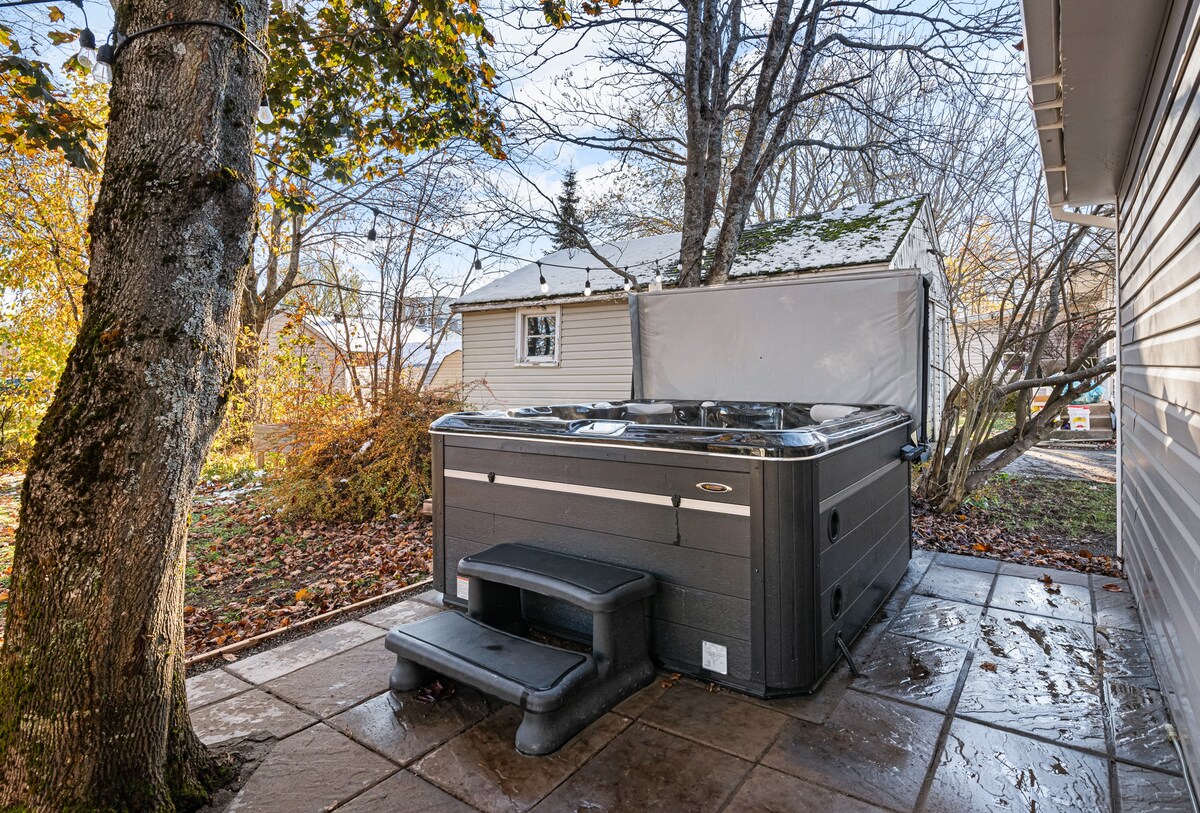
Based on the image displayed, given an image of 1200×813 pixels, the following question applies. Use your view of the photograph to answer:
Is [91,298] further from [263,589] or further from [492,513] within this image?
[263,589]

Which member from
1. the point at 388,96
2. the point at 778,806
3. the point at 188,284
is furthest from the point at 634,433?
the point at 388,96

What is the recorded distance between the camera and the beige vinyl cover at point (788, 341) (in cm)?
354

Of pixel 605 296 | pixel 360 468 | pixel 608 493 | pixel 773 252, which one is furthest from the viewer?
pixel 605 296

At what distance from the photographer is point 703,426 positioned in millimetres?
3168

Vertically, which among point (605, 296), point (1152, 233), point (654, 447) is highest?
point (605, 296)

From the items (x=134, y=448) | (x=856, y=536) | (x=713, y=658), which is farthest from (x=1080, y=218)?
(x=134, y=448)

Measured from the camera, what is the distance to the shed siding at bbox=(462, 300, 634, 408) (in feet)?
30.7

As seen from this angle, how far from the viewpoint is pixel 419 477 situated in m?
5.58

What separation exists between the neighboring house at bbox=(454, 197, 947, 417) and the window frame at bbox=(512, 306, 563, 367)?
17 mm

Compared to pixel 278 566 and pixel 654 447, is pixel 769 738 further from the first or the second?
pixel 278 566

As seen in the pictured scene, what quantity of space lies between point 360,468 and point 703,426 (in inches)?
146

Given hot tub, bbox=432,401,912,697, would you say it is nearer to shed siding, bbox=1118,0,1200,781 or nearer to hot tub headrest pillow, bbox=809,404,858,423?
hot tub headrest pillow, bbox=809,404,858,423

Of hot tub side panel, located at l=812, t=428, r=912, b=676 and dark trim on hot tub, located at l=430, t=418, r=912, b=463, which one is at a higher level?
dark trim on hot tub, located at l=430, t=418, r=912, b=463

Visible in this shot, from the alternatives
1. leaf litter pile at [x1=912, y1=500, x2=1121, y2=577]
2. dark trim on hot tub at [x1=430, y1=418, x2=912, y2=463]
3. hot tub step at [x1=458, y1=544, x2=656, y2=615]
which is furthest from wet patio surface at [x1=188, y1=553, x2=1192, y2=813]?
leaf litter pile at [x1=912, y1=500, x2=1121, y2=577]
